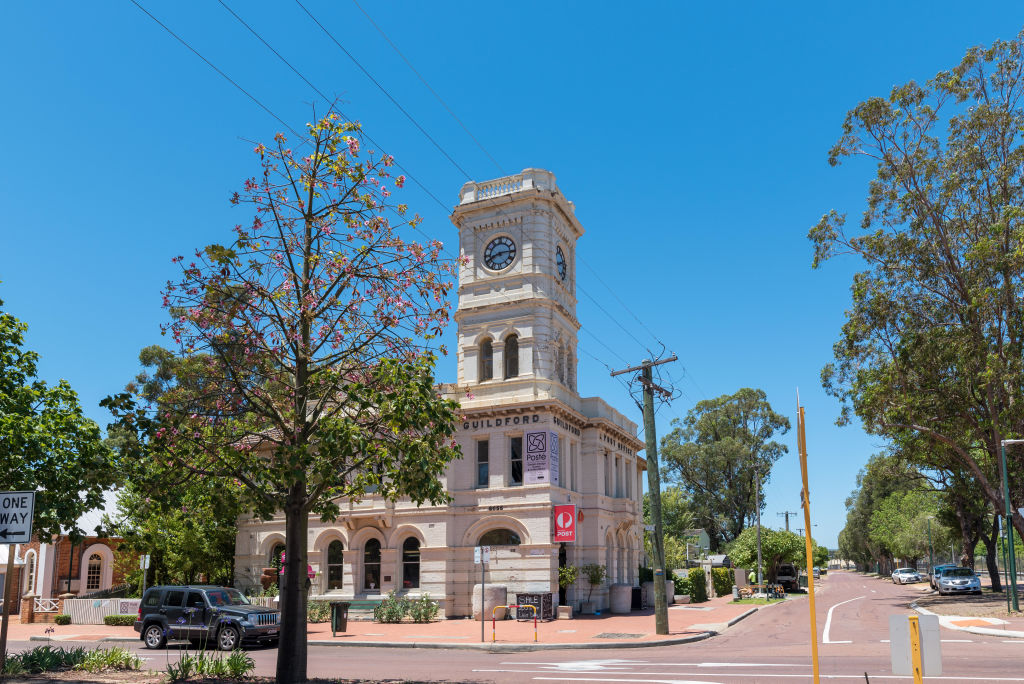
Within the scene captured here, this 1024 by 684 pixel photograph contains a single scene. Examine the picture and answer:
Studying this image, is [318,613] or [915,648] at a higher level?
[915,648]

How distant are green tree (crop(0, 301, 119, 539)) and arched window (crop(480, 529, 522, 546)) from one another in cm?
1953

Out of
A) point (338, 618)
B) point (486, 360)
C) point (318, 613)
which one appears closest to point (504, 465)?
point (486, 360)

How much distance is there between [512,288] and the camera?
36344 millimetres

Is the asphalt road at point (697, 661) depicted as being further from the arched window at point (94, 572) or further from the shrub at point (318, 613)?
the arched window at point (94, 572)

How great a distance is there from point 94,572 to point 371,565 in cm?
1920

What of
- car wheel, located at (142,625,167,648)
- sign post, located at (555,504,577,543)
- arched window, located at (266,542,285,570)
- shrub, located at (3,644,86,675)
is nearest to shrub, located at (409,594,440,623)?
sign post, located at (555,504,577,543)

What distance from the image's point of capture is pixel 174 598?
938 inches

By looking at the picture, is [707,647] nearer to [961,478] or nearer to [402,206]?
[402,206]

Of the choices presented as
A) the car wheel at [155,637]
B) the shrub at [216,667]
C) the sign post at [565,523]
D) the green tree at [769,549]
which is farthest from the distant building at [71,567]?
Answer: the green tree at [769,549]

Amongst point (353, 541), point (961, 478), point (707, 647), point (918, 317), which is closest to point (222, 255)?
point (707, 647)

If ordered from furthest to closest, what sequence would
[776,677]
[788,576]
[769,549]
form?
[788,576], [769,549], [776,677]

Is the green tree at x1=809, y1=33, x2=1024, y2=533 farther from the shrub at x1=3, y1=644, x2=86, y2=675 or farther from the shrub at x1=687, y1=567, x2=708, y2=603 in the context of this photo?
the shrub at x1=3, y1=644, x2=86, y2=675

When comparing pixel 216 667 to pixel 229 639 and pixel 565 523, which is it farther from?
pixel 565 523

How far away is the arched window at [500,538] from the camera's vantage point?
3347 centimetres
